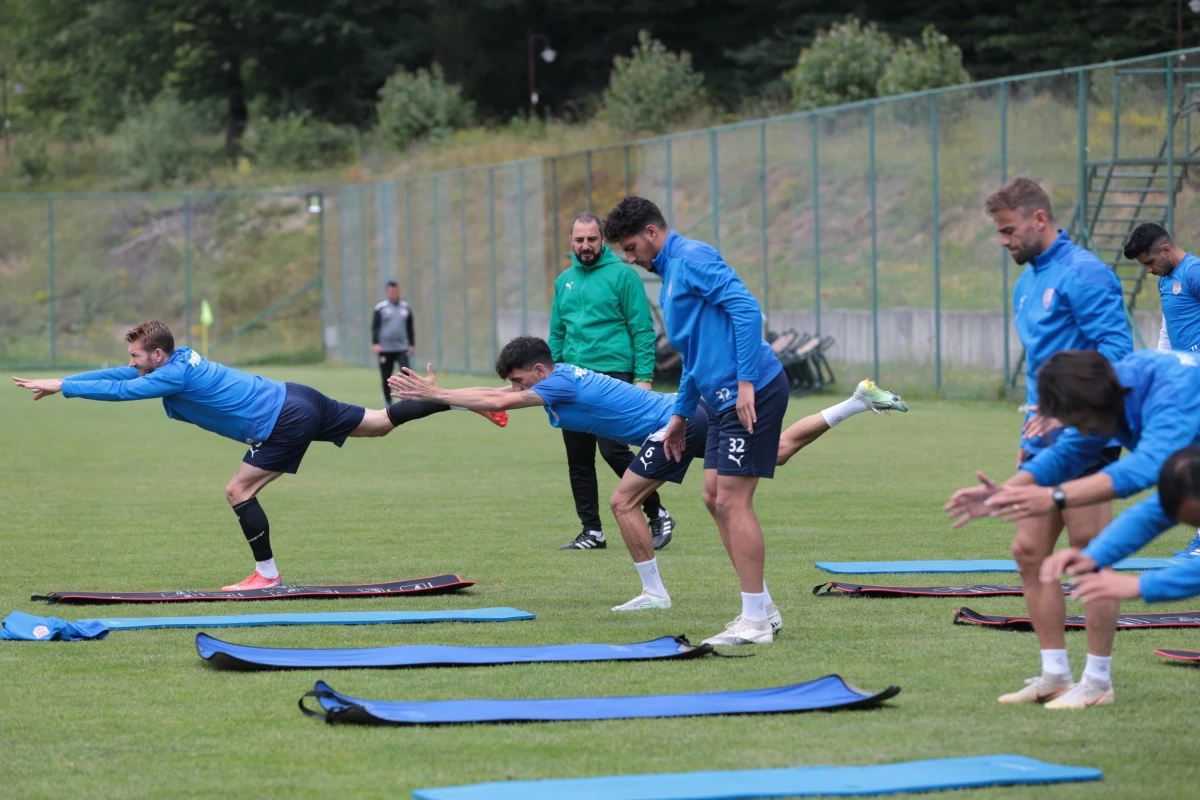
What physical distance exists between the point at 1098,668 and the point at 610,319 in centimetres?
555

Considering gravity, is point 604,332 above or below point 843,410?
above

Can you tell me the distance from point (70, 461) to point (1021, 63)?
107 feet

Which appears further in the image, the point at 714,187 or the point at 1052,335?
the point at 714,187

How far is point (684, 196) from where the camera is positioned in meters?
31.1

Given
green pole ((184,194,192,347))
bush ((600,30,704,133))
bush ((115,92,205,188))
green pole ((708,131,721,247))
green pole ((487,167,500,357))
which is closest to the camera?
green pole ((708,131,721,247))

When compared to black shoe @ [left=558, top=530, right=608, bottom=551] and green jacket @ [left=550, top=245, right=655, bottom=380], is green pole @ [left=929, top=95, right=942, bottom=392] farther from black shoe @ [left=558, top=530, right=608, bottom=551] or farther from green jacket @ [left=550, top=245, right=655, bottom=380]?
black shoe @ [left=558, top=530, right=608, bottom=551]

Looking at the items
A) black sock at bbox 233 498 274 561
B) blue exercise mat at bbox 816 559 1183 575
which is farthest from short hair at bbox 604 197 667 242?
black sock at bbox 233 498 274 561

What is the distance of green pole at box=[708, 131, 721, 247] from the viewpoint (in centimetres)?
2978

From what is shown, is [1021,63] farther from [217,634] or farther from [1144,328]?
[217,634]

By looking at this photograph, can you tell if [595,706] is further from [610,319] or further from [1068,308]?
[610,319]

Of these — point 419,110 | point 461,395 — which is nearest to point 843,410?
point 461,395

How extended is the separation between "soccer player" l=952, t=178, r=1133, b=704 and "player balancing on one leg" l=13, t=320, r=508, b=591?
383cm

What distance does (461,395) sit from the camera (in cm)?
805

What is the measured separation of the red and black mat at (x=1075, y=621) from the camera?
7.30m
